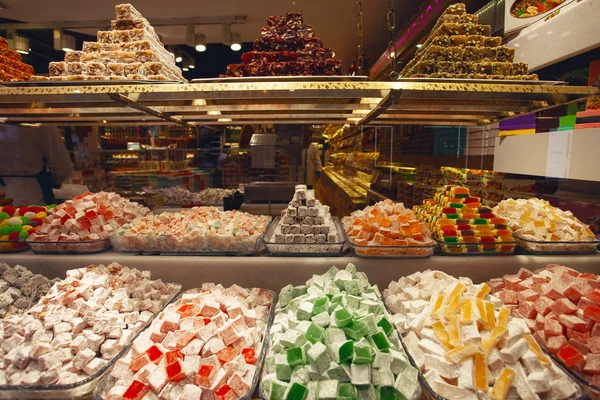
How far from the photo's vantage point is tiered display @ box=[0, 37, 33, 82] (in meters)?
2.53

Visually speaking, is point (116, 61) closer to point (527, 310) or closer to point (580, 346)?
point (527, 310)

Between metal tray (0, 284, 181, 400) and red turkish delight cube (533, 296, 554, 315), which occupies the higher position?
red turkish delight cube (533, 296, 554, 315)

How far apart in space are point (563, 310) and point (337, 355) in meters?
0.94

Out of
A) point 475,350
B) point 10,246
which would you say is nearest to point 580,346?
point 475,350

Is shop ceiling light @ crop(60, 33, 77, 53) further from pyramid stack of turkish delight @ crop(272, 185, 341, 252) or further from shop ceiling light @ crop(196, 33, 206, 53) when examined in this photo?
pyramid stack of turkish delight @ crop(272, 185, 341, 252)

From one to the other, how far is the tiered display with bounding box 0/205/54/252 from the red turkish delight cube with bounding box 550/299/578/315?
2706mm

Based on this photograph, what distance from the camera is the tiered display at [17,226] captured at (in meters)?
2.03

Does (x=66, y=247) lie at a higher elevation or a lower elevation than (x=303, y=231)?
lower

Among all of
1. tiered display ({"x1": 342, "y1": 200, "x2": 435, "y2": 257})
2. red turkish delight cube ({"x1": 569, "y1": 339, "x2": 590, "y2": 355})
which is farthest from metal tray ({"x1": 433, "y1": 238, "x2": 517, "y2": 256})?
red turkish delight cube ({"x1": 569, "y1": 339, "x2": 590, "y2": 355})

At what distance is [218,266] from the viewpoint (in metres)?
1.89

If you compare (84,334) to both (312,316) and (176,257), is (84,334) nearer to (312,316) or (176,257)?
(176,257)

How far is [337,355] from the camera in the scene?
1.16 m

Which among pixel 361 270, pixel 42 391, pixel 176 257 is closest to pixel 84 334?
pixel 42 391

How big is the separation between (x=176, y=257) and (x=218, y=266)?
254mm
